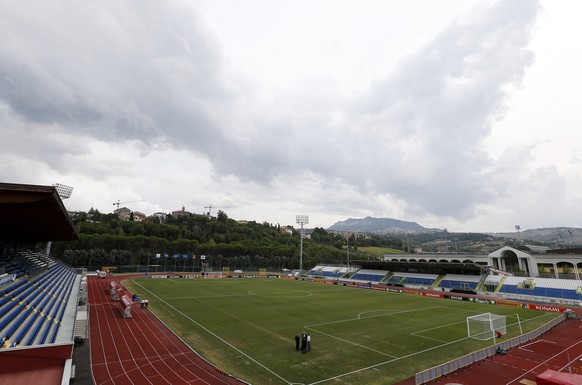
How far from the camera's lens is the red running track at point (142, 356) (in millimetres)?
16562

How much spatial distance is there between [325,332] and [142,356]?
583 inches

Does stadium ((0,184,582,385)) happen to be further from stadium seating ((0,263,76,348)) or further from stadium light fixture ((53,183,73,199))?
stadium light fixture ((53,183,73,199))

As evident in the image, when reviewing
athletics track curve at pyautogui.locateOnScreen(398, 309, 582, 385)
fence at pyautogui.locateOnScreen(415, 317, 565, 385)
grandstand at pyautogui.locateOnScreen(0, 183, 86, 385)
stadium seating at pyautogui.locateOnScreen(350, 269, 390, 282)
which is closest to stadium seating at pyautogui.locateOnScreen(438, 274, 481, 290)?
stadium seating at pyautogui.locateOnScreen(350, 269, 390, 282)

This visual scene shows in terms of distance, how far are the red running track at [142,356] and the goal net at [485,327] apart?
21568 mm

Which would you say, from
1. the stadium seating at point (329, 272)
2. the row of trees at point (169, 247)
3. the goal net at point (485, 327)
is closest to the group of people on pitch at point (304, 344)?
the goal net at point (485, 327)

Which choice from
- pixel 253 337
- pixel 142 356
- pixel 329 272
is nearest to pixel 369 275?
pixel 329 272

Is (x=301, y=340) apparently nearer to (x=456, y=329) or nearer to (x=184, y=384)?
(x=184, y=384)

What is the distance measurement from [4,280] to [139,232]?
91.7 metres

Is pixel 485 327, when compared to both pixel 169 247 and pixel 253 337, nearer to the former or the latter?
pixel 253 337

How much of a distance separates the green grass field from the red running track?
110 cm

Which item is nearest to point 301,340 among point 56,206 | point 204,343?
point 204,343

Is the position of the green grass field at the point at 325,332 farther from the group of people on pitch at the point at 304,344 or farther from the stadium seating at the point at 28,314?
the stadium seating at the point at 28,314

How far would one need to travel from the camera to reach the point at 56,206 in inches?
731

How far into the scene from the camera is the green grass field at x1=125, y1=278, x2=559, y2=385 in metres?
18.5
